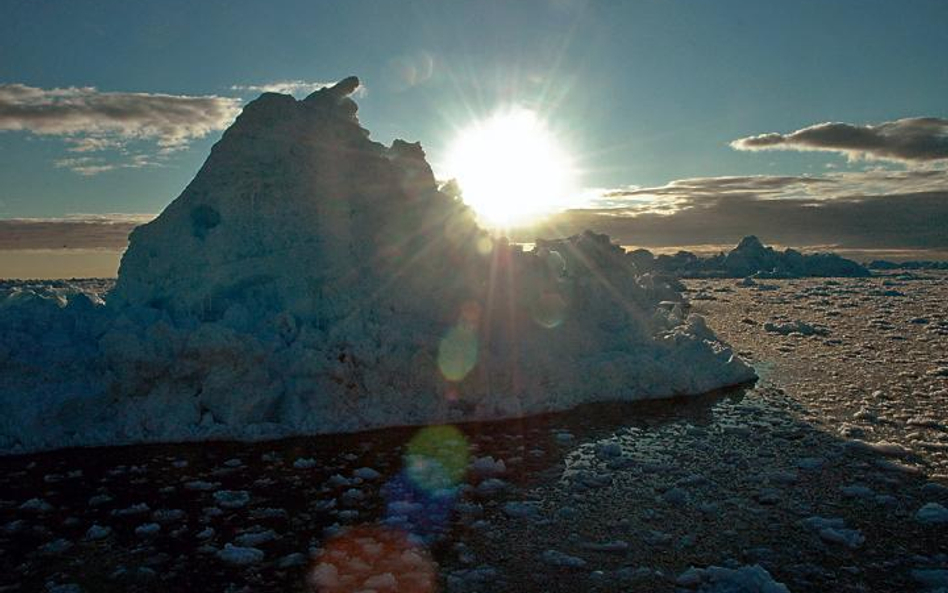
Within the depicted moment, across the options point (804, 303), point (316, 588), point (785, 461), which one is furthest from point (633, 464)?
point (804, 303)

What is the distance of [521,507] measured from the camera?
724 cm

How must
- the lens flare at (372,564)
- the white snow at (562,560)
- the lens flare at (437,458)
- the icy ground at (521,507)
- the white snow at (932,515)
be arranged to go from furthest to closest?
1. the lens flare at (437,458)
2. the white snow at (932,515)
3. the white snow at (562,560)
4. the icy ground at (521,507)
5. the lens flare at (372,564)

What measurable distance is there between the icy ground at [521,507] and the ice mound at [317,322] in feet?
2.29

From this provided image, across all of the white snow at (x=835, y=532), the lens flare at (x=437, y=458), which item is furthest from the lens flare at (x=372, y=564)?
the white snow at (x=835, y=532)

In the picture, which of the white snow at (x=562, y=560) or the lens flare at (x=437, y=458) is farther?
the lens flare at (x=437, y=458)

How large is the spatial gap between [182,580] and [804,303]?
124 feet

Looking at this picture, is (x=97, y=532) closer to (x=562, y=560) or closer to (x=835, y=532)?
(x=562, y=560)

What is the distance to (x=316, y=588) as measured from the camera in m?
5.53

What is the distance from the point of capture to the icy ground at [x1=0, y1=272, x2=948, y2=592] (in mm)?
5758

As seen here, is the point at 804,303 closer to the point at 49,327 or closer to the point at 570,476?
the point at 570,476

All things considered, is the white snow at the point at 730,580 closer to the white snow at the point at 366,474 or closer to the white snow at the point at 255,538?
the white snow at the point at 255,538

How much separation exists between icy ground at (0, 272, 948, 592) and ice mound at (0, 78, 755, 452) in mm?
697

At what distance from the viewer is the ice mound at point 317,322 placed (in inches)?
406

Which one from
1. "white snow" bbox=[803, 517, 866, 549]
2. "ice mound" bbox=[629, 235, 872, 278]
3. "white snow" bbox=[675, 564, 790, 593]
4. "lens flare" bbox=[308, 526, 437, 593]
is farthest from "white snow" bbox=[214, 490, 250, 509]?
"ice mound" bbox=[629, 235, 872, 278]
